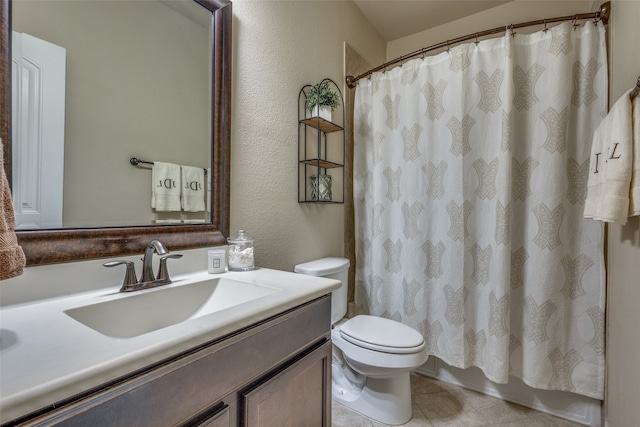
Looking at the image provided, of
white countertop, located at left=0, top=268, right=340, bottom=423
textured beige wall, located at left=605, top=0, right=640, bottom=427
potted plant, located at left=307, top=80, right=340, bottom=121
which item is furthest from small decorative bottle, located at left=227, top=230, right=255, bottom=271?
textured beige wall, located at left=605, top=0, right=640, bottom=427

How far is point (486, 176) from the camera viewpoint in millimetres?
1592

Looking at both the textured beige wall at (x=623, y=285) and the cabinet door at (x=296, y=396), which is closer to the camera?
the cabinet door at (x=296, y=396)

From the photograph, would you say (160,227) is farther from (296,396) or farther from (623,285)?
(623,285)

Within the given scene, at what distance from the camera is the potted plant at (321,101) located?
63.7 inches

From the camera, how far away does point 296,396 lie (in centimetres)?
87

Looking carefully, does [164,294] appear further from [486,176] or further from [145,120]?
[486,176]

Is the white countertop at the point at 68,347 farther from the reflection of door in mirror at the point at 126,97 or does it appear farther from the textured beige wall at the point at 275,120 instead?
the textured beige wall at the point at 275,120

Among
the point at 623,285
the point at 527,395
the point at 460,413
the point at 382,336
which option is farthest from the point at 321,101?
the point at 527,395

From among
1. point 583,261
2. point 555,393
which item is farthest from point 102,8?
point 555,393

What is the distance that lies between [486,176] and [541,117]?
37 centimetres

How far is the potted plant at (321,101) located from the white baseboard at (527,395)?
5.60 ft

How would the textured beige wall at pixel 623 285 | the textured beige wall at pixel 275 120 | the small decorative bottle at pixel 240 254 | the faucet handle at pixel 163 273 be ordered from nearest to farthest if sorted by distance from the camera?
the faucet handle at pixel 163 273 < the textured beige wall at pixel 623 285 < the small decorative bottle at pixel 240 254 < the textured beige wall at pixel 275 120

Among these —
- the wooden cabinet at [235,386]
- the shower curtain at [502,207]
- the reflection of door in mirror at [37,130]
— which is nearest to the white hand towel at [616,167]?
the shower curtain at [502,207]

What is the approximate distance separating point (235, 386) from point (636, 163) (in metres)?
1.42
